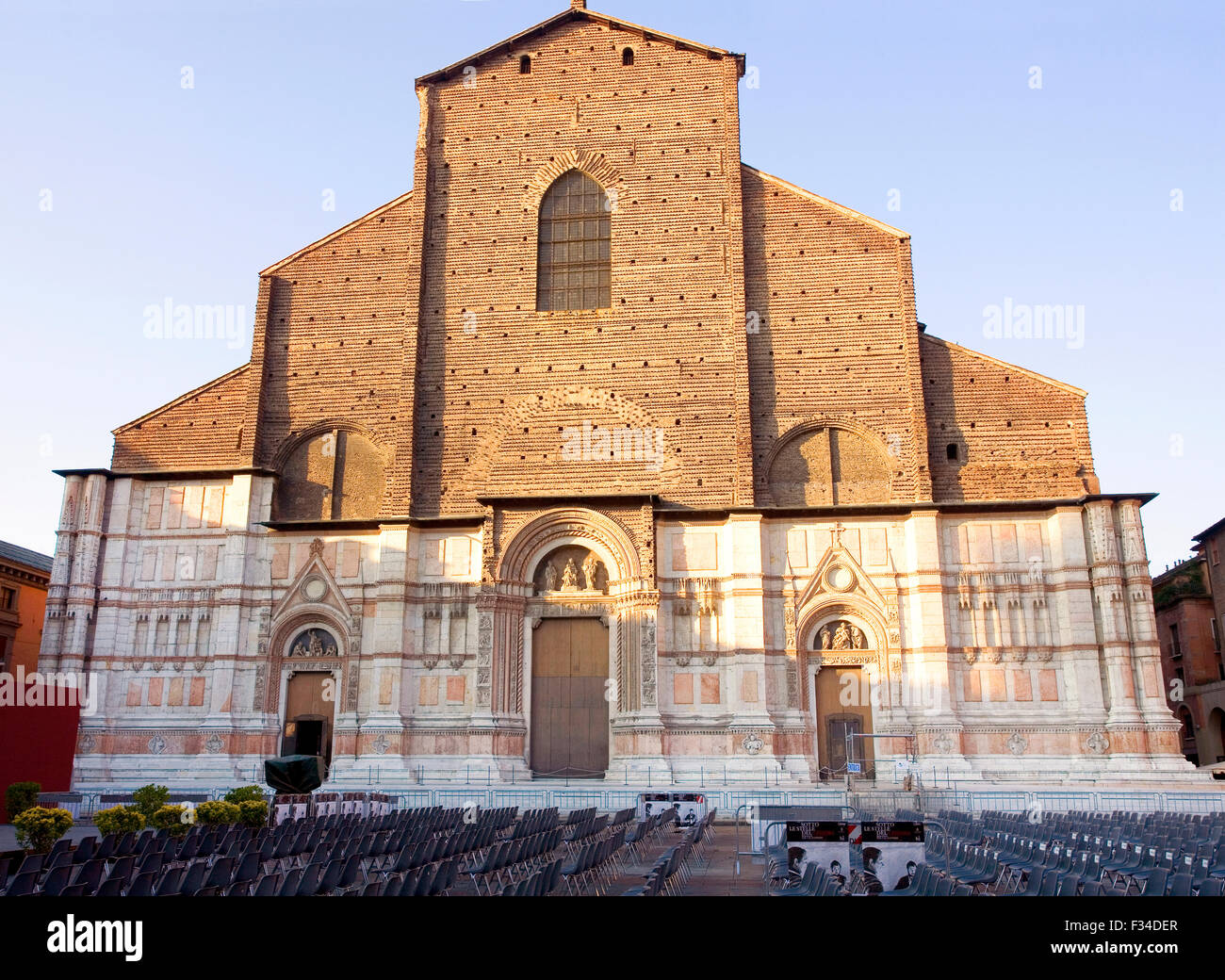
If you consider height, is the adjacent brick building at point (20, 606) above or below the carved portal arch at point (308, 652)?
above

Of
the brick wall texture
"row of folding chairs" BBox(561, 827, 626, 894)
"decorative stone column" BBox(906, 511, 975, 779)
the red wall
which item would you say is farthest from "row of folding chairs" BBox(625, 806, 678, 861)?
the red wall

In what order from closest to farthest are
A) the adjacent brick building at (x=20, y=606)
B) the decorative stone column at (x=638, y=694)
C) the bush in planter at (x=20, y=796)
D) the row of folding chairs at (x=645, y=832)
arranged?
the row of folding chairs at (x=645, y=832)
the bush in planter at (x=20, y=796)
the decorative stone column at (x=638, y=694)
the adjacent brick building at (x=20, y=606)

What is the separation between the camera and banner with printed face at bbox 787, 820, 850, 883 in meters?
9.93

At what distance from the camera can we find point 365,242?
2945 centimetres

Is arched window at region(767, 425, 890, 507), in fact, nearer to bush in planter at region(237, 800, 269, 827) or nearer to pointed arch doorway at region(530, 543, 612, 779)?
A: pointed arch doorway at region(530, 543, 612, 779)

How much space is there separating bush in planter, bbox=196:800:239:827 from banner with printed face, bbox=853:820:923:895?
10.7m

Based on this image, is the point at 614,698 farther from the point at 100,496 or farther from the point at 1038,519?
the point at 100,496

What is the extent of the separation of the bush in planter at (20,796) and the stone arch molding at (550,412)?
12.6 metres

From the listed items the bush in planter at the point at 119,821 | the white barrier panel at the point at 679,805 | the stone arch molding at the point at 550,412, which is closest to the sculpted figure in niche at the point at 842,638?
the stone arch molding at the point at 550,412

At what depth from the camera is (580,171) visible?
2948 centimetres

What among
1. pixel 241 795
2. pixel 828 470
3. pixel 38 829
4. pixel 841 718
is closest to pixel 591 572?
pixel 828 470

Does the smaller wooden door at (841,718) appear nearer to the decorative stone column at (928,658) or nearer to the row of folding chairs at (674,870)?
the decorative stone column at (928,658)

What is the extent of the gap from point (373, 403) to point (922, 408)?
15.1 meters

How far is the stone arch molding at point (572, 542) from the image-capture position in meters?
25.8
